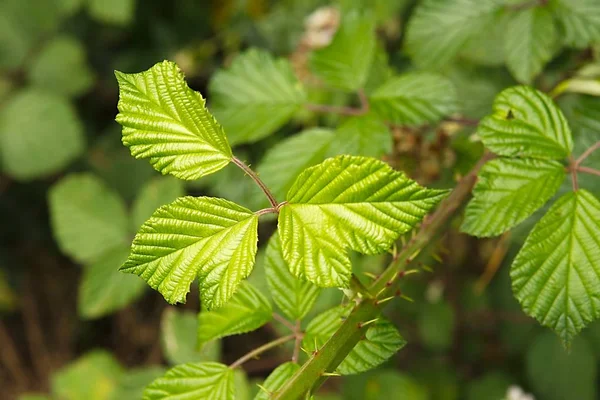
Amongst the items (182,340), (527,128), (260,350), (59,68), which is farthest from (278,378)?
(59,68)

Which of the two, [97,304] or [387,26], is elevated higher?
[387,26]

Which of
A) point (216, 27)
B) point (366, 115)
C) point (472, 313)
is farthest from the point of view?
point (216, 27)

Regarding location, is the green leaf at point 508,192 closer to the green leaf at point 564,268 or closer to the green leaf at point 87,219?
the green leaf at point 564,268

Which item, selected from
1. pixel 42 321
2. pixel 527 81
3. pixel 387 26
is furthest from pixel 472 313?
pixel 42 321

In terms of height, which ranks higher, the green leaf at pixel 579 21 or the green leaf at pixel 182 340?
the green leaf at pixel 579 21

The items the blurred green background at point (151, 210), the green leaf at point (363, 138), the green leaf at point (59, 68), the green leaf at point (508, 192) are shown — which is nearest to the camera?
the green leaf at point (508, 192)

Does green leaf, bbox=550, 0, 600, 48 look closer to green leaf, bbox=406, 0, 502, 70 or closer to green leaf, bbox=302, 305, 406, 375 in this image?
green leaf, bbox=406, 0, 502, 70

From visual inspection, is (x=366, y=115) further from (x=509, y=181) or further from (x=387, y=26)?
(x=387, y=26)

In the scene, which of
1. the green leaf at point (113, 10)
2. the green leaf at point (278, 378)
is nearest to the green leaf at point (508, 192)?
the green leaf at point (278, 378)
